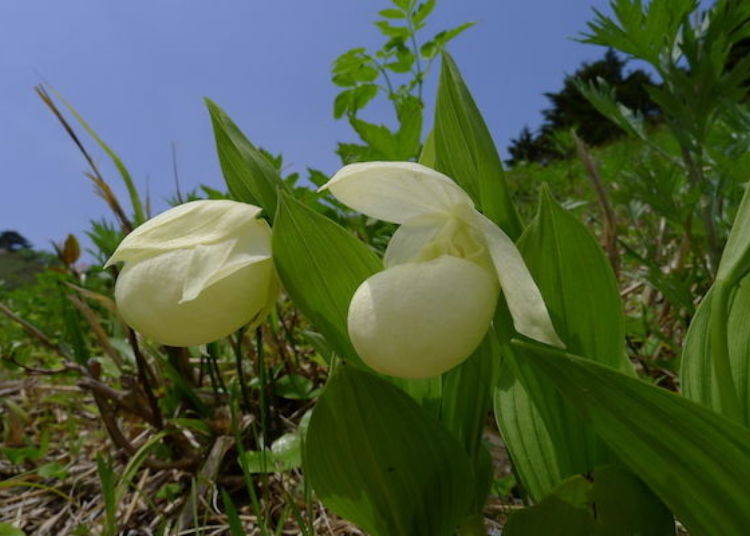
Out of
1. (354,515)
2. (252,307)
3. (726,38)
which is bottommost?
(354,515)

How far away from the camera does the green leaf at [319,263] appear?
31.9 inches

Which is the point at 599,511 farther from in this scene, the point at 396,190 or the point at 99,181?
the point at 99,181

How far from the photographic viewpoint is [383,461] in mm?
858

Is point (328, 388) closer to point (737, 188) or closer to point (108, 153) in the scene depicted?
point (108, 153)

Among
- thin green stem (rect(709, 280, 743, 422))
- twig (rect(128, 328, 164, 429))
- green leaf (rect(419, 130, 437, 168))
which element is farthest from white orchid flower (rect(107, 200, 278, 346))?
twig (rect(128, 328, 164, 429))

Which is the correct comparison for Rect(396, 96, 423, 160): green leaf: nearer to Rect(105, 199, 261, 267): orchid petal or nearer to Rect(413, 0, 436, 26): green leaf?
Rect(105, 199, 261, 267): orchid petal

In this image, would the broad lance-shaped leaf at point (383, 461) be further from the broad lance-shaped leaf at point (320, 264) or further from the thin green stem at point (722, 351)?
the thin green stem at point (722, 351)

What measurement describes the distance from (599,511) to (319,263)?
49 cm

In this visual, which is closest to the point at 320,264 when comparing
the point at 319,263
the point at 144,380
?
the point at 319,263

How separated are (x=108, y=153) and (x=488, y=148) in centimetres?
104

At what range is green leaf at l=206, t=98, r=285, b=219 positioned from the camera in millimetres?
900

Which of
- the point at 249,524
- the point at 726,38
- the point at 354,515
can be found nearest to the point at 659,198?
the point at 726,38

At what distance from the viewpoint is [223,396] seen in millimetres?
1763

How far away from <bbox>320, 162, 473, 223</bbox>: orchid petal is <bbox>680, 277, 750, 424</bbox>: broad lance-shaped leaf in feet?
1.16
